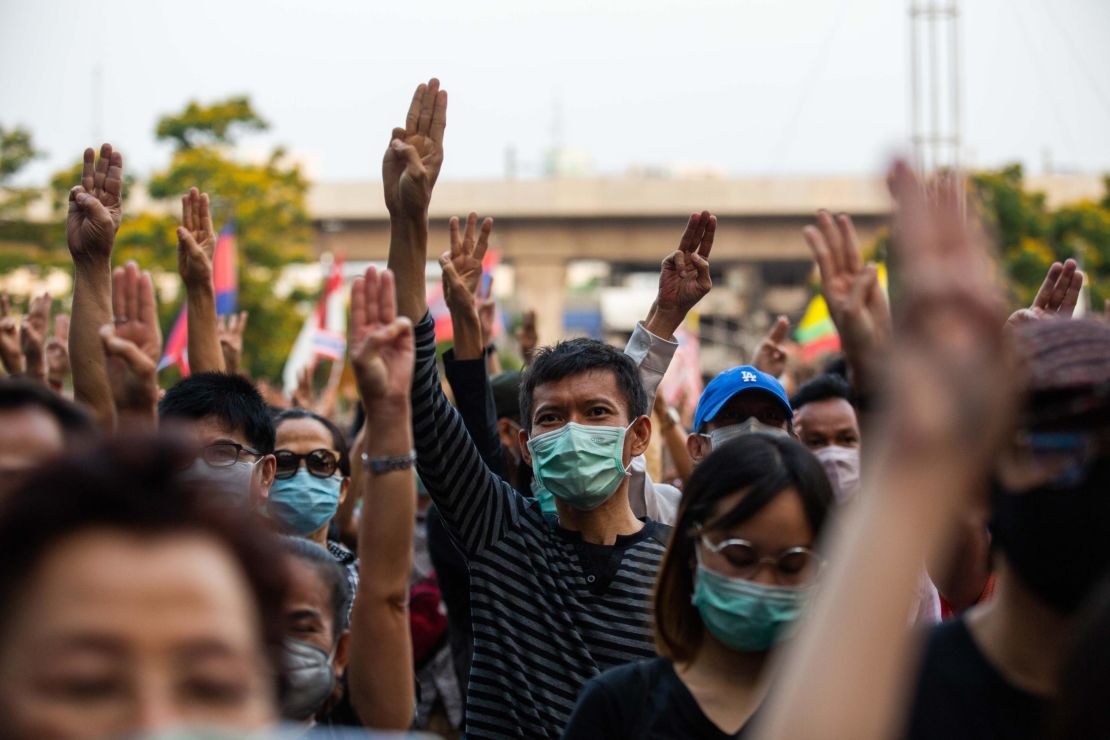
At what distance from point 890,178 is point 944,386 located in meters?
0.35

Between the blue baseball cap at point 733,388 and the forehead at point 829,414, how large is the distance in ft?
1.19

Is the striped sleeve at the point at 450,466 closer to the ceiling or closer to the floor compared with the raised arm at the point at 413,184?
closer to the floor

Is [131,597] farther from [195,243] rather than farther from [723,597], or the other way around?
[195,243]

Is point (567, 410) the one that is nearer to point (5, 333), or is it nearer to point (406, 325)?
point (406, 325)

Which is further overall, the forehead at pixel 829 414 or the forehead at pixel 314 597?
the forehead at pixel 829 414

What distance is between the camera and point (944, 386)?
1.55 metres

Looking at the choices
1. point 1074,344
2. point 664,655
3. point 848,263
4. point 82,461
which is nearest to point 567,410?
point 664,655

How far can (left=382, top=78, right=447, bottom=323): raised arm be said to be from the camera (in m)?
3.51

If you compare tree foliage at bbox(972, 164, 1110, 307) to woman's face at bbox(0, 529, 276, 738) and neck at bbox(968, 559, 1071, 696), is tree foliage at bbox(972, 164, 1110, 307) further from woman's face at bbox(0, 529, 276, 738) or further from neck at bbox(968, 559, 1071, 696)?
woman's face at bbox(0, 529, 276, 738)

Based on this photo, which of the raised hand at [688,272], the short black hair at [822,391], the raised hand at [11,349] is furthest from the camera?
the raised hand at [11,349]

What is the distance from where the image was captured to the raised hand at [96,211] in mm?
4125

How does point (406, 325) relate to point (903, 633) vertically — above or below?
above

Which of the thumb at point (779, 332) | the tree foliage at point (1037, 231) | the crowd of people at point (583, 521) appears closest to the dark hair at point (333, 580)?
the crowd of people at point (583, 521)

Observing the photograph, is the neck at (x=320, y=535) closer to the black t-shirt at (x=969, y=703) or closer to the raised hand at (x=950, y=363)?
the black t-shirt at (x=969, y=703)
